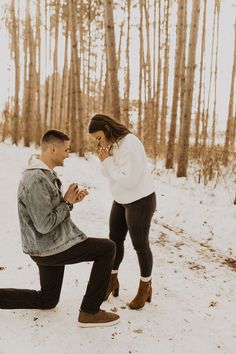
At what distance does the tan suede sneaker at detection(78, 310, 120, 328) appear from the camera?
2.82 meters

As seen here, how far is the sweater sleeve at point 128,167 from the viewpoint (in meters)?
2.88

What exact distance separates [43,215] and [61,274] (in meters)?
0.76

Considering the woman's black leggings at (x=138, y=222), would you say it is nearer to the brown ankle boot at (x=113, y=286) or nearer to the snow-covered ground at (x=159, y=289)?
the brown ankle boot at (x=113, y=286)

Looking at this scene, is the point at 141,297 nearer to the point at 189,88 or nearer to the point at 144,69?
the point at 189,88

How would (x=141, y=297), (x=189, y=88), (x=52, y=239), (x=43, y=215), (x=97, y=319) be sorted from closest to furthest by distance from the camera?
(x=43, y=215)
(x=52, y=239)
(x=97, y=319)
(x=141, y=297)
(x=189, y=88)

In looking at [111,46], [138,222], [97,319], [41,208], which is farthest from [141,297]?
[111,46]

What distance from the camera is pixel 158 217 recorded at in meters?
6.12

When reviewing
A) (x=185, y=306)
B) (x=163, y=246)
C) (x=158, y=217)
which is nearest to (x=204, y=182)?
(x=158, y=217)

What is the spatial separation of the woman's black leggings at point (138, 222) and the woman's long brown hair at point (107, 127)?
0.58 m

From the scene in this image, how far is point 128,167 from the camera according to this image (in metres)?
2.87

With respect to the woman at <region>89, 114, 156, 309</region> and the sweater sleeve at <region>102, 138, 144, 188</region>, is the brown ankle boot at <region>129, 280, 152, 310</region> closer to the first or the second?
the woman at <region>89, 114, 156, 309</region>

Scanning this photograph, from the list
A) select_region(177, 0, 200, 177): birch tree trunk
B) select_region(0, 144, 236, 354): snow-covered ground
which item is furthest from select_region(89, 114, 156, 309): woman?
select_region(177, 0, 200, 177): birch tree trunk

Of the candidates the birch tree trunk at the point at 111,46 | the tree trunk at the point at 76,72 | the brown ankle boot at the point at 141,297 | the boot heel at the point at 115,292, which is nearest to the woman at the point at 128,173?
the brown ankle boot at the point at 141,297

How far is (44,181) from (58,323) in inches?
47.7
